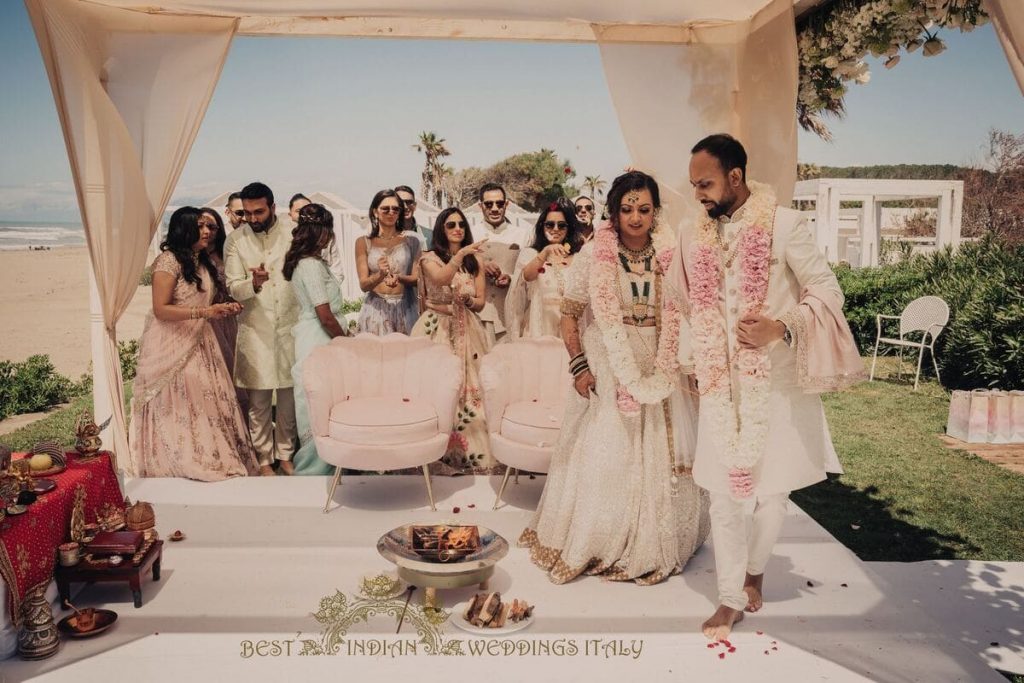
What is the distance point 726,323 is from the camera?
3.50 metres

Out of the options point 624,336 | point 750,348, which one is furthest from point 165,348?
point 750,348

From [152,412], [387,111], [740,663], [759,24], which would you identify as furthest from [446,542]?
[387,111]

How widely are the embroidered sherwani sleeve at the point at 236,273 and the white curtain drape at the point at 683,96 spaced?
2.89 metres

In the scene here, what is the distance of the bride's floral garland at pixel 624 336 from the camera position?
393 cm

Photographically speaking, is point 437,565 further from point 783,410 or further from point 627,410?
point 783,410

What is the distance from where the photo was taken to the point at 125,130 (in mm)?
5473

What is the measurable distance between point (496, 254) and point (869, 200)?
19856 millimetres

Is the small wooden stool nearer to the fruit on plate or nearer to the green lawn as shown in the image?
the fruit on plate

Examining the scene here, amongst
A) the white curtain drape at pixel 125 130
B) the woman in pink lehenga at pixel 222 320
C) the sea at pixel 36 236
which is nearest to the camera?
the white curtain drape at pixel 125 130

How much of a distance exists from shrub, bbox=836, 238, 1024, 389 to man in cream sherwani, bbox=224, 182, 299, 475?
9154 mm

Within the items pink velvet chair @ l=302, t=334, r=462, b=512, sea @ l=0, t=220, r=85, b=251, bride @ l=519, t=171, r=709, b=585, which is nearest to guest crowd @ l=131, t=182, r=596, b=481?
pink velvet chair @ l=302, t=334, r=462, b=512

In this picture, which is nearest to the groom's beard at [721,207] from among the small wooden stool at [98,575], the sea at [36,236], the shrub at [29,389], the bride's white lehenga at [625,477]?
the bride's white lehenga at [625,477]

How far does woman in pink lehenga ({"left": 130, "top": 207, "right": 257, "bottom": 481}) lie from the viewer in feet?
18.4

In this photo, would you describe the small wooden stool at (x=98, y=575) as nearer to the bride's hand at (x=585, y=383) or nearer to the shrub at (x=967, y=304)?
the bride's hand at (x=585, y=383)
